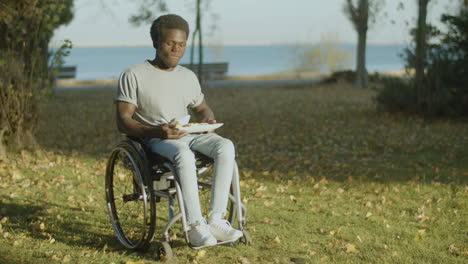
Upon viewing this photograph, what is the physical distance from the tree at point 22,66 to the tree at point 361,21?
38.2 ft

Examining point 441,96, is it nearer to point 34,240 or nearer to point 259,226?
point 259,226

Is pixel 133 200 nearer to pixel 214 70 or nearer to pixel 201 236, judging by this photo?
pixel 201 236

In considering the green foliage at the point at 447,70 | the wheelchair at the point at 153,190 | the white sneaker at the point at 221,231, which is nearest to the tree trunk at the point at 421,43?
the green foliage at the point at 447,70

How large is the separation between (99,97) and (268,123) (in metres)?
6.99

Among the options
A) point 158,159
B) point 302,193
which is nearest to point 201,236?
point 158,159

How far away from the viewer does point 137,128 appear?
3.70 meters

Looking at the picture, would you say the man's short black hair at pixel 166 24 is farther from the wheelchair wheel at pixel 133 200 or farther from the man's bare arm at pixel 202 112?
the wheelchair wheel at pixel 133 200

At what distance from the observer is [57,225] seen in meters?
4.62

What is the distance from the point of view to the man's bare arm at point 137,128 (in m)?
3.63

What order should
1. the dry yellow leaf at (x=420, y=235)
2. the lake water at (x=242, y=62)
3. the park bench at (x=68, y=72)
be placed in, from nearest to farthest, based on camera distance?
the dry yellow leaf at (x=420, y=235) → the park bench at (x=68, y=72) → the lake water at (x=242, y=62)

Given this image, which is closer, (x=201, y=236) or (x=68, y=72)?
(x=201, y=236)

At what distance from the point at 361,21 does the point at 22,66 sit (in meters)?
12.5

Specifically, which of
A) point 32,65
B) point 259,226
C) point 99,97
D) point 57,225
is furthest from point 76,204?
point 99,97

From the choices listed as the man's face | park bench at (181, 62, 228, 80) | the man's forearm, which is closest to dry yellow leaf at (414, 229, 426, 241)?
the man's forearm
